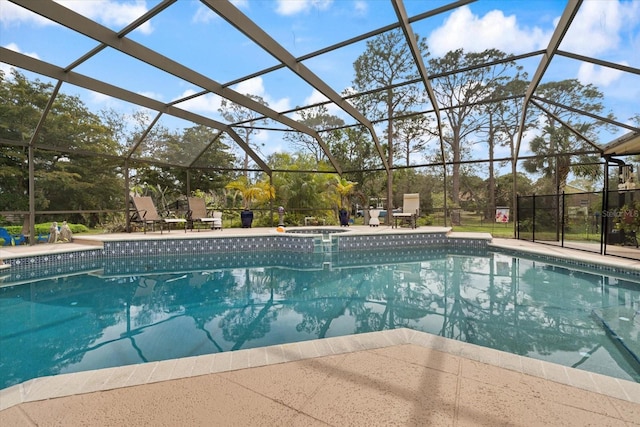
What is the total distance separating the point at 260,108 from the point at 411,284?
6486 millimetres

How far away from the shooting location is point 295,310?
448 centimetres

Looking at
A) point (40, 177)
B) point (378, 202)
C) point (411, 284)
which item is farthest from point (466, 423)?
point (378, 202)

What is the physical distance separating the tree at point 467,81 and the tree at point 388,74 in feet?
2.40

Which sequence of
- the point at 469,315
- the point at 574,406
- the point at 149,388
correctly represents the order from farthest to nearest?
1. the point at 469,315
2. the point at 149,388
3. the point at 574,406

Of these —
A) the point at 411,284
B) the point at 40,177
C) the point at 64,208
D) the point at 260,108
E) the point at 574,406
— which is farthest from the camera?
the point at 64,208

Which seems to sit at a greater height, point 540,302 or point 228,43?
point 228,43

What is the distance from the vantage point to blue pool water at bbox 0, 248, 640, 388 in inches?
124

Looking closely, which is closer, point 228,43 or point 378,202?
point 228,43

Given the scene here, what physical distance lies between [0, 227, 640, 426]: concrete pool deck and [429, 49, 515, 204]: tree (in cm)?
753

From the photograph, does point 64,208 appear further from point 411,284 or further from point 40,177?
point 411,284

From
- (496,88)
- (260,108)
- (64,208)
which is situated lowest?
(64,208)

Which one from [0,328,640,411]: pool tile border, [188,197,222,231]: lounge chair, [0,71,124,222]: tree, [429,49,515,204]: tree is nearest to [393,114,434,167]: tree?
[429,49,515,204]: tree

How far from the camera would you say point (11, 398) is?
1916 mm

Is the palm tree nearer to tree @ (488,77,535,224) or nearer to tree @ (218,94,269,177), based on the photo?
tree @ (218,94,269,177)
